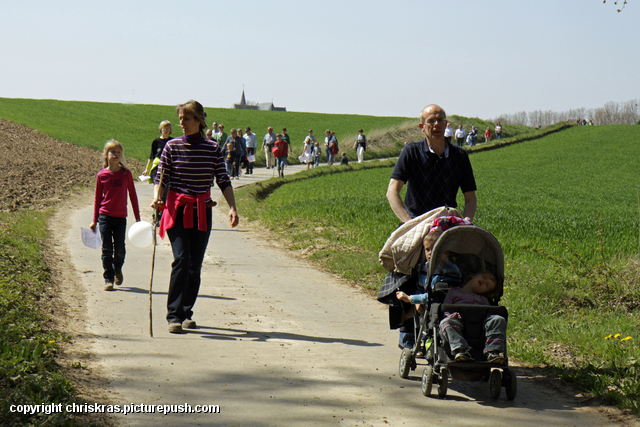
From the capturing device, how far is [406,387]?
4.75 metres

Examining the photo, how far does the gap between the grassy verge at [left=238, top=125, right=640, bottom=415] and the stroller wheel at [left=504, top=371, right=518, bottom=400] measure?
28.3 inches

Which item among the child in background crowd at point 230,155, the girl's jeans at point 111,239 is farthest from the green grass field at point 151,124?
the girl's jeans at point 111,239

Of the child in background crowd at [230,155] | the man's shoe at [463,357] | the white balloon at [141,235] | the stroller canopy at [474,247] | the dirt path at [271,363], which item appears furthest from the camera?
the child in background crowd at [230,155]

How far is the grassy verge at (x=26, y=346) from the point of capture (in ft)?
12.3

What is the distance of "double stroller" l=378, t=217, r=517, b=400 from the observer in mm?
4414

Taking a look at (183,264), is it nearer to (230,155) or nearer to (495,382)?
(495,382)

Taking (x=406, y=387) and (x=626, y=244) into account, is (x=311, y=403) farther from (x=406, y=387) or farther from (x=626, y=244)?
(x=626, y=244)

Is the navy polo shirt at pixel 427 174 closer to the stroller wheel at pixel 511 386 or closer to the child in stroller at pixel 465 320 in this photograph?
the child in stroller at pixel 465 320

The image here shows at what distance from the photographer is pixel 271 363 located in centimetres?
520

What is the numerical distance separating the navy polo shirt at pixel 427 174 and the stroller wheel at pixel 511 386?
1514 mm

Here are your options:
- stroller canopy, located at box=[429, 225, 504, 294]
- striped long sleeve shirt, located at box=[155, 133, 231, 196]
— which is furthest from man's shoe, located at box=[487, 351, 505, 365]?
striped long sleeve shirt, located at box=[155, 133, 231, 196]

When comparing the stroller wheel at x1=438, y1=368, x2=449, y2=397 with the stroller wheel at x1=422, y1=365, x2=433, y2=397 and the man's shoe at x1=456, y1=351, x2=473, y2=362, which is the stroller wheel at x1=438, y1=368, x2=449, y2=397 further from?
the man's shoe at x1=456, y1=351, x2=473, y2=362

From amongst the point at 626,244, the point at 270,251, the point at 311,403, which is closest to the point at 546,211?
the point at 626,244

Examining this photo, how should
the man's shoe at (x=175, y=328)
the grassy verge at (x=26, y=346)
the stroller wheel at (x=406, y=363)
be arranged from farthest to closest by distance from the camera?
the man's shoe at (x=175, y=328), the stroller wheel at (x=406, y=363), the grassy verge at (x=26, y=346)
